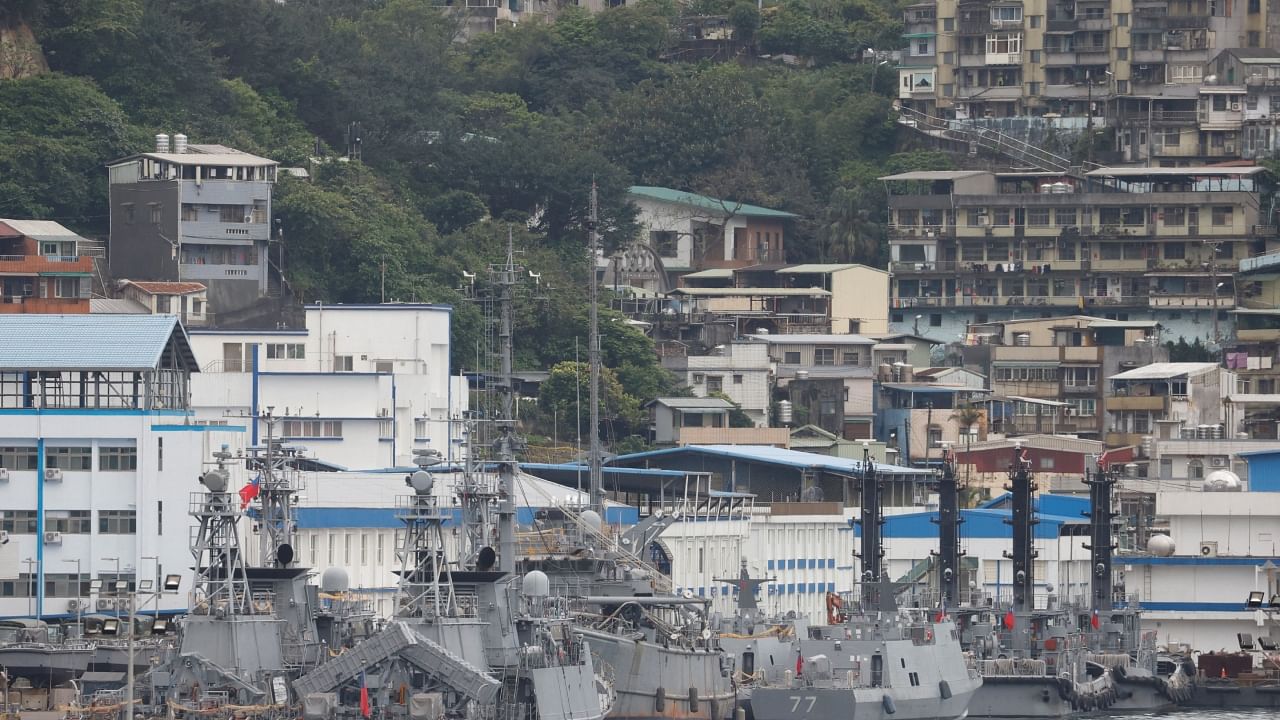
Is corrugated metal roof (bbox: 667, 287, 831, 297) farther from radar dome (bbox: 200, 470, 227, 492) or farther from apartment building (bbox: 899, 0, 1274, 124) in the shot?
radar dome (bbox: 200, 470, 227, 492)

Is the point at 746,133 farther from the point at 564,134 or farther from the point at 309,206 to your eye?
the point at 309,206

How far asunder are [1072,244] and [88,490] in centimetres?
7367

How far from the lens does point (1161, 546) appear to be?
94.0 m

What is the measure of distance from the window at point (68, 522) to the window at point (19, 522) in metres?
0.40

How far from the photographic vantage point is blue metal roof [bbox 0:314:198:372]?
3014 inches

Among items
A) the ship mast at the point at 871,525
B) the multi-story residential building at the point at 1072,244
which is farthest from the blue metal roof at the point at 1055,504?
the multi-story residential building at the point at 1072,244

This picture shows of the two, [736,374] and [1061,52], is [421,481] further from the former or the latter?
[1061,52]

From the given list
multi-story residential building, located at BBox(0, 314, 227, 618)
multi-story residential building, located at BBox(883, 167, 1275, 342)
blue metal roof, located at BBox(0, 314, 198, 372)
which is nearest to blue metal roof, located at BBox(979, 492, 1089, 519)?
multi-story residential building, located at BBox(883, 167, 1275, 342)

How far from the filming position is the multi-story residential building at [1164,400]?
4678 inches

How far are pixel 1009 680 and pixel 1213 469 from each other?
1247 inches

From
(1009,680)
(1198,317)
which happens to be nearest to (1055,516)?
(1009,680)

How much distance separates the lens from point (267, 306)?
10881 centimetres

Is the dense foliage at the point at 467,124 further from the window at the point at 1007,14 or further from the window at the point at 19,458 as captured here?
the window at the point at 19,458

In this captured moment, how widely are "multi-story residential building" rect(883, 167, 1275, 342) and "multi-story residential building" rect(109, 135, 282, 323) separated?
40.6m
